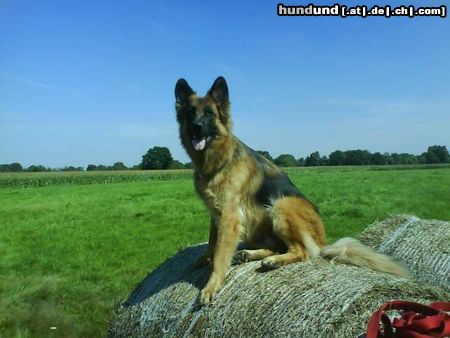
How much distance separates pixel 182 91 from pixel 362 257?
2233mm

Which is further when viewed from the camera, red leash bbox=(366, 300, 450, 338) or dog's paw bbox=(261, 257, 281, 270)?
dog's paw bbox=(261, 257, 281, 270)

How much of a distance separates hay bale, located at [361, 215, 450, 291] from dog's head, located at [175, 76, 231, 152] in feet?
8.94

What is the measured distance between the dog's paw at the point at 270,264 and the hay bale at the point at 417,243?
2.34 m

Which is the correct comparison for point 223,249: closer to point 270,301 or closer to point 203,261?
point 203,261

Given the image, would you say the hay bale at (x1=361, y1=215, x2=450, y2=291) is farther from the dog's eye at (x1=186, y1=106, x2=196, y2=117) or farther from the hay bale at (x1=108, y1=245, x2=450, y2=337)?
the dog's eye at (x1=186, y1=106, x2=196, y2=117)

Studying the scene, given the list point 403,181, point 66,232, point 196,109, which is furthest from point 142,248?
point 403,181

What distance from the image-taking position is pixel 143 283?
17.7 ft

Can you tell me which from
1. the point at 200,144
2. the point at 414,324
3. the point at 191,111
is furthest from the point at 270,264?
the point at 414,324

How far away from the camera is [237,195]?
199 inches

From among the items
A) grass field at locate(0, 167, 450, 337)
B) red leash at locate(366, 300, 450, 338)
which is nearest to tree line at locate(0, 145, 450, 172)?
grass field at locate(0, 167, 450, 337)

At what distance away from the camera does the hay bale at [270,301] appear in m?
3.66

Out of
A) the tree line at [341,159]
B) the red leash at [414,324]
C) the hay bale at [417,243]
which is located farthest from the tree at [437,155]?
the red leash at [414,324]

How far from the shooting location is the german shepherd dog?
482cm

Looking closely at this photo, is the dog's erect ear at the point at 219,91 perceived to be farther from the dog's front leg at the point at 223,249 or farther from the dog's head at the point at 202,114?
the dog's front leg at the point at 223,249
